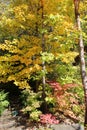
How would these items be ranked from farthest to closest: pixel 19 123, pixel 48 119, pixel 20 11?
1. pixel 19 123
2. pixel 48 119
3. pixel 20 11

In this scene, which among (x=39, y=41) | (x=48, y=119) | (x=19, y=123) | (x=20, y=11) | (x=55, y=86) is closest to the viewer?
(x=20, y=11)

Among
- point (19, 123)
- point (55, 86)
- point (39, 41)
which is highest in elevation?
point (39, 41)

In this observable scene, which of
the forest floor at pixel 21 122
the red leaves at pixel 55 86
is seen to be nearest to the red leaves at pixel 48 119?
the forest floor at pixel 21 122

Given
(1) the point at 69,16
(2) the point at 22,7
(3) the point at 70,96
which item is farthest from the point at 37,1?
(3) the point at 70,96

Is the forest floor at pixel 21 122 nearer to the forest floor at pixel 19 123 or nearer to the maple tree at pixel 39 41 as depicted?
the forest floor at pixel 19 123

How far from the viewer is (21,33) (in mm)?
15039

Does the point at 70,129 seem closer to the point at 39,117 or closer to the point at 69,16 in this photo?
the point at 39,117

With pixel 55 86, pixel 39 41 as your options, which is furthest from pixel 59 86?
pixel 39 41

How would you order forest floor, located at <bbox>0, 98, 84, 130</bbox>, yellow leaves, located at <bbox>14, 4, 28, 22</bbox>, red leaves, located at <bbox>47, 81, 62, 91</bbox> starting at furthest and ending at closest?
red leaves, located at <bbox>47, 81, 62, 91</bbox> → forest floor, located at <bbox>0, 98, 84, 130</bbox> → yellow leaves, located at <bbox>14, 4, 28, 22</bbox>

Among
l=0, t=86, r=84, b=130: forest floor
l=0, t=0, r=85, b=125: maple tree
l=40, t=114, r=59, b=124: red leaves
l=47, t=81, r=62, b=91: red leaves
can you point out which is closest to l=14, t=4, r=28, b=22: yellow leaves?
l=0, t=0, r=85, b=125: maple tree

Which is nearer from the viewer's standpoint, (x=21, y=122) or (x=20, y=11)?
(x=20, y=11)

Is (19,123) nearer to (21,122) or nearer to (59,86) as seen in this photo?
(21,122)

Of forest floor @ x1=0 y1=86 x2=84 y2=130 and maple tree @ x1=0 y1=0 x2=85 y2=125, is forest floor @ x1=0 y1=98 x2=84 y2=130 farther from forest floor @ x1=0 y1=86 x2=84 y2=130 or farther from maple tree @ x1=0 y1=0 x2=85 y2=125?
maple tree @ x1=0 y1=0 x2=85 y2=125

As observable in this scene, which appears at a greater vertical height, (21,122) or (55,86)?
(55,86)
